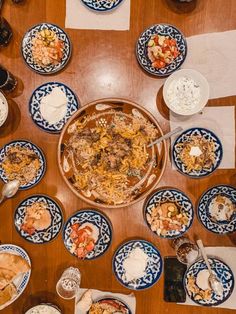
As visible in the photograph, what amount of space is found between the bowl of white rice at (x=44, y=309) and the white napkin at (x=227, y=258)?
0.83 metres

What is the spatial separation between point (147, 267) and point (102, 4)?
1721mm

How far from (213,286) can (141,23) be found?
173 centimetres

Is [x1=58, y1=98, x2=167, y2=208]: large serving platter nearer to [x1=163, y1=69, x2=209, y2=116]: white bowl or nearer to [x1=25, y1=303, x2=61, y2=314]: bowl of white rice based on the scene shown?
[x1=163, y1=69, x2=209, y2=116]: white bowl

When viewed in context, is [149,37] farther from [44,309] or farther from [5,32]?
[44,309]

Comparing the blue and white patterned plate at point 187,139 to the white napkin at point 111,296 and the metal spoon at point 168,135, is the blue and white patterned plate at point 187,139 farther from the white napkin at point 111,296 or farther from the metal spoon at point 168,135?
the white napkin at point 111,296

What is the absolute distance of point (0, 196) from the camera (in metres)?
3.10

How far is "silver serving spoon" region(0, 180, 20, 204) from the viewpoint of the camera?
300cm

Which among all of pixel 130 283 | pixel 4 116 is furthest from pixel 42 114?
pixel 130 283

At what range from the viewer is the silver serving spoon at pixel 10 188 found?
2998 mm

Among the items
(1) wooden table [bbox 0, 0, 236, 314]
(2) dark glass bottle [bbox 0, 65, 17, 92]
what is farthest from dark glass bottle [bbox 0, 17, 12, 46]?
(2) dark glass bottle [bbox 0, 65, 17, 92]

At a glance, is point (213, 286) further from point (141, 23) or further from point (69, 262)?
point (141, 23)

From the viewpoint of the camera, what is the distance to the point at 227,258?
9.92 ft

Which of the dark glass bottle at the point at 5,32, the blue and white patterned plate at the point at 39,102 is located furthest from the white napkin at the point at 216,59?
the dark glass bottle at the point at 5,32

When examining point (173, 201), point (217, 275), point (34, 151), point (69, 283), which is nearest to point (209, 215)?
point (173, 201)
